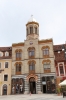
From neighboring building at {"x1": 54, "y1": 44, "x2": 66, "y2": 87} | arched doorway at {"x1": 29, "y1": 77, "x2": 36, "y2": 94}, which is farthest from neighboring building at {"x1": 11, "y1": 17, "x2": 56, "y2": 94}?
neighboring building at {"x1": 54, "y1": 44, "x2": 66, "y2": 87}

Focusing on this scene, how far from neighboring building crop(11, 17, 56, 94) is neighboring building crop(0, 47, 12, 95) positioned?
1216 mm

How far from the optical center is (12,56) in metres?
42.4

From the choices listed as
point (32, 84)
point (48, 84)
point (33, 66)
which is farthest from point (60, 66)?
point (32, 84)

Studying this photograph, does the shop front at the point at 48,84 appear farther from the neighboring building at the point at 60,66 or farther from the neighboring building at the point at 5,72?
the neighboring building at the point at 5,72

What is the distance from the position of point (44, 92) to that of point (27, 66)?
8603mm

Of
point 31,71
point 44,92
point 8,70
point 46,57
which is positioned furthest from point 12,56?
point 44,92

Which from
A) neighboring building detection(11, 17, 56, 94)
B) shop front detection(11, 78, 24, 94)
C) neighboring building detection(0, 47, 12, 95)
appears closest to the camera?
neighboring building detection(11, 17, 56, 94)

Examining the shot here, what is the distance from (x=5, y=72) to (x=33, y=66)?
854 cm

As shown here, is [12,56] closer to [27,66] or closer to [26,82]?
[27,66]

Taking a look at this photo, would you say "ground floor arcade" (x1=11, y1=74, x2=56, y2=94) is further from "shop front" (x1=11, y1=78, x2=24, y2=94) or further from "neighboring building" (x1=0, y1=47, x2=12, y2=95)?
"neighboring building" (x1=0, y1=47, x2=12, y2=95)

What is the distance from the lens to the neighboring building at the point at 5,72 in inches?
1561

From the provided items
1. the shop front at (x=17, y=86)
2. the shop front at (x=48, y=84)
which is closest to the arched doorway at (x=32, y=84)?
the shop front at (x=17, y=86)

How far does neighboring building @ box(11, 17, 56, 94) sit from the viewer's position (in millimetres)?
38062

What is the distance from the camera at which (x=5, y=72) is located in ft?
134
